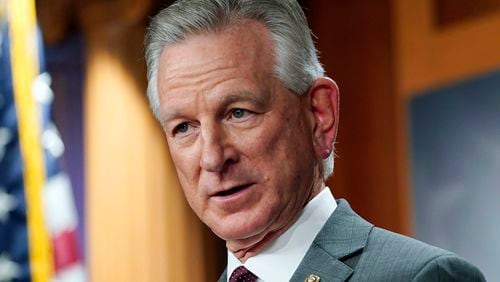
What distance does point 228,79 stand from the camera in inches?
72.2

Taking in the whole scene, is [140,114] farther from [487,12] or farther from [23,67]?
[487,12]

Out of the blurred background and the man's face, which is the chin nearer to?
the man's face

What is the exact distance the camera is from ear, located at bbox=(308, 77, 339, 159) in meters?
1.93

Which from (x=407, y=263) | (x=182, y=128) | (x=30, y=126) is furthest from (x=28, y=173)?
(x=407, y=263)

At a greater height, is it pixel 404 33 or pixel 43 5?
pixel 43 5

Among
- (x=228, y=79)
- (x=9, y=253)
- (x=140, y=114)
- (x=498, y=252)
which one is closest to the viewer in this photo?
(x=228, y=79)

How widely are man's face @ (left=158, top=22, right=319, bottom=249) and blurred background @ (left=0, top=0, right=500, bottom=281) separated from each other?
263 cm

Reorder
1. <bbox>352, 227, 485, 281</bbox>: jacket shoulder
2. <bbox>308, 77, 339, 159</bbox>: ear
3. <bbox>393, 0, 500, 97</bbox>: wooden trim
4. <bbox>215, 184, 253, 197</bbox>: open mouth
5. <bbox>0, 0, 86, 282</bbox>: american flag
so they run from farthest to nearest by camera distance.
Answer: <bbox>393, 0, 500, 97</bbox>: wooden trim → <bbox>0, 0, 86, 282</bbox>: american flag → <bbox>308, 77, 339, 159</bbox>: ear → <bbox>215, 184, 253, 197</bbox>: open mouth → <bbox>352, 227, 485, 281</bbox>: jacket shoulder

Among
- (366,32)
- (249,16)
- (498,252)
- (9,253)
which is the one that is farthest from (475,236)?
(249,16)

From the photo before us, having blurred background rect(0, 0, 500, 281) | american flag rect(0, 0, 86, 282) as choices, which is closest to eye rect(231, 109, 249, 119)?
american flag rect(0, 0, 86, 282)

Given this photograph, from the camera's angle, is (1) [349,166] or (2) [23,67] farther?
(1) [349,166]

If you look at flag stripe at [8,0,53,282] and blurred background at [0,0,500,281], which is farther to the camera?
blurred background at [0,0,500,281]

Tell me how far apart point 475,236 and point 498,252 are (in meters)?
0.13

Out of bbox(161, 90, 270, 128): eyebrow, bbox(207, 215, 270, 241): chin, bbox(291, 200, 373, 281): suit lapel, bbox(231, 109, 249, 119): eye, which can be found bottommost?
bbox(291, 200, 373, 281): suit lapel
